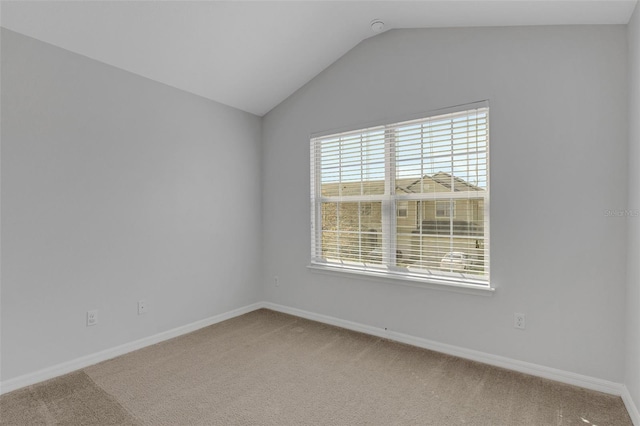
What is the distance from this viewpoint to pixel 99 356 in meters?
2.64

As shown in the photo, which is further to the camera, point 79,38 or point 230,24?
point 230,24

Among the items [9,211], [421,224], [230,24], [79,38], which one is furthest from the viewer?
[421,224]

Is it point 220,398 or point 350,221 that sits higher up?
point 350,221

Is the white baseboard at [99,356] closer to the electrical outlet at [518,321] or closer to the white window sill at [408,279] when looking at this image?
the white window sill at [408,279]

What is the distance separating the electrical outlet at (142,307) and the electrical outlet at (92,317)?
13.7 inches

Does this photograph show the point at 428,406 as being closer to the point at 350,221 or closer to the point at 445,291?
the point at 445,291

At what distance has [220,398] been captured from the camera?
7.04 ft

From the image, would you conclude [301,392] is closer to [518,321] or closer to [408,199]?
[518,321]

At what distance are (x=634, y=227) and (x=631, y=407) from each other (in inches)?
41.8

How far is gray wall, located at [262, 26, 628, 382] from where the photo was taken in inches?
85.7

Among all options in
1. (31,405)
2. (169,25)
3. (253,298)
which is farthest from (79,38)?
(253,298)

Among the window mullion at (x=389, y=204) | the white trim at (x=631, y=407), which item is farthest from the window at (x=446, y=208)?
the white trim at (x=631, y=407)

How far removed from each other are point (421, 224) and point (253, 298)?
222cm

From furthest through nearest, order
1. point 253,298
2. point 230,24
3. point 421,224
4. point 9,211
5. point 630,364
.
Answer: point 253,298 < point 421,224 < point 230,24 < point 9,211 < point 630,364
